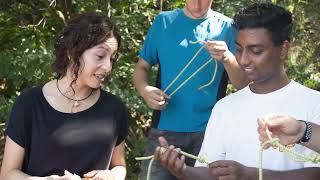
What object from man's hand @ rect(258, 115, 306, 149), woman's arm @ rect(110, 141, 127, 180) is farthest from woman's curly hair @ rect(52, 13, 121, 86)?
man's hand @ rect(258, 115, 306, 149)

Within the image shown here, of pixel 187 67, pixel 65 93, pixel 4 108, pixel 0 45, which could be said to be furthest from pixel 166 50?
pixel 0 45

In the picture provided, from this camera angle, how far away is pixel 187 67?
3.08 metres

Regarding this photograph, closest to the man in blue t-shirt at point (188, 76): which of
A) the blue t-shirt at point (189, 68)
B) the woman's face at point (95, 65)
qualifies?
the blue t-shirt at point (189, 68)

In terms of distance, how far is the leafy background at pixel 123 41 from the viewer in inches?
167

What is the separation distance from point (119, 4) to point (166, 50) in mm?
1708

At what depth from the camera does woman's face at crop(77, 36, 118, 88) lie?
8.44ft

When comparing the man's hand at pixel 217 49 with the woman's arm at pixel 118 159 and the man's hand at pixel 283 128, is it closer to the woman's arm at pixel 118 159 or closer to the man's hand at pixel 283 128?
the woman's arm at pixel 118 159

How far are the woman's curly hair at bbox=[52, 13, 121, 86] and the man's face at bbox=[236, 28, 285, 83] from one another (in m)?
0.60

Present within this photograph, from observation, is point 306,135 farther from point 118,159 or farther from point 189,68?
point 189,68

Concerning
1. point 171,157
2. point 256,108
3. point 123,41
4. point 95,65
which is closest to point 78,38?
point 95,65

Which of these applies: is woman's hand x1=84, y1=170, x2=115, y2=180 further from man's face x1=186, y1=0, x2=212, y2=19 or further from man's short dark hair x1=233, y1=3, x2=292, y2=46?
man's face x1=186, y1=0, x2=212, y2=19

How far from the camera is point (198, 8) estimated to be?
123 inches

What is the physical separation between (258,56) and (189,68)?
742 mm

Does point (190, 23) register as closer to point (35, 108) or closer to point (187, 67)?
point (187, 67)
